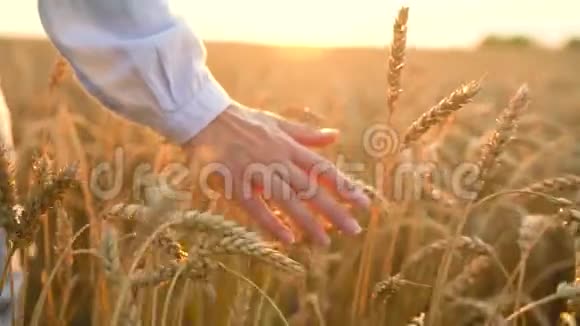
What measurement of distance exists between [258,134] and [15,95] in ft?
10.9

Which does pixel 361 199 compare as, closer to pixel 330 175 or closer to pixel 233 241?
pixel 330 175

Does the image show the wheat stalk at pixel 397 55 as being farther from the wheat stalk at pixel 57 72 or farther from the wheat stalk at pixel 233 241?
the wheat stalk at pixel 57 72

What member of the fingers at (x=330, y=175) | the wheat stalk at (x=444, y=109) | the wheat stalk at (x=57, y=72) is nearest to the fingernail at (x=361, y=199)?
the fingers at (x=330, y=175)

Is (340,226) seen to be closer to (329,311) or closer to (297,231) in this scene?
(297,231)

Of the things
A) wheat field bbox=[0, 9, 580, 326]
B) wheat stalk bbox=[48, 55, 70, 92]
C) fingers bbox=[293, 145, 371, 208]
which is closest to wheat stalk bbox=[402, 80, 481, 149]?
wheat field bbox=[0, 9, 580, 326]

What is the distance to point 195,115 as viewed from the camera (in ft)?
4.24

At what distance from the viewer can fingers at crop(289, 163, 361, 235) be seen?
1.24 meters

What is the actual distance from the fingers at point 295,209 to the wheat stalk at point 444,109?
0.17 meters

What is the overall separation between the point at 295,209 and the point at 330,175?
6 centimetres

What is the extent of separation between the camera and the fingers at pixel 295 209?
123cm

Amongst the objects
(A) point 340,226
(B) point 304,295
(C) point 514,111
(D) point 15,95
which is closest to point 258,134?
(A) point 340,226

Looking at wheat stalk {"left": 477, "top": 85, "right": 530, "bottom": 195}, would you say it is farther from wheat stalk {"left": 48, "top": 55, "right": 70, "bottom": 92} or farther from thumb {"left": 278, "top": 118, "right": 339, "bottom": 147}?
wheat stalk {"left": 48, "top": 55, "right": 70, "bottom": 92}

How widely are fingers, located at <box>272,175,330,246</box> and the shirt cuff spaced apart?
13 cm

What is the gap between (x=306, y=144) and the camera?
1.34m
